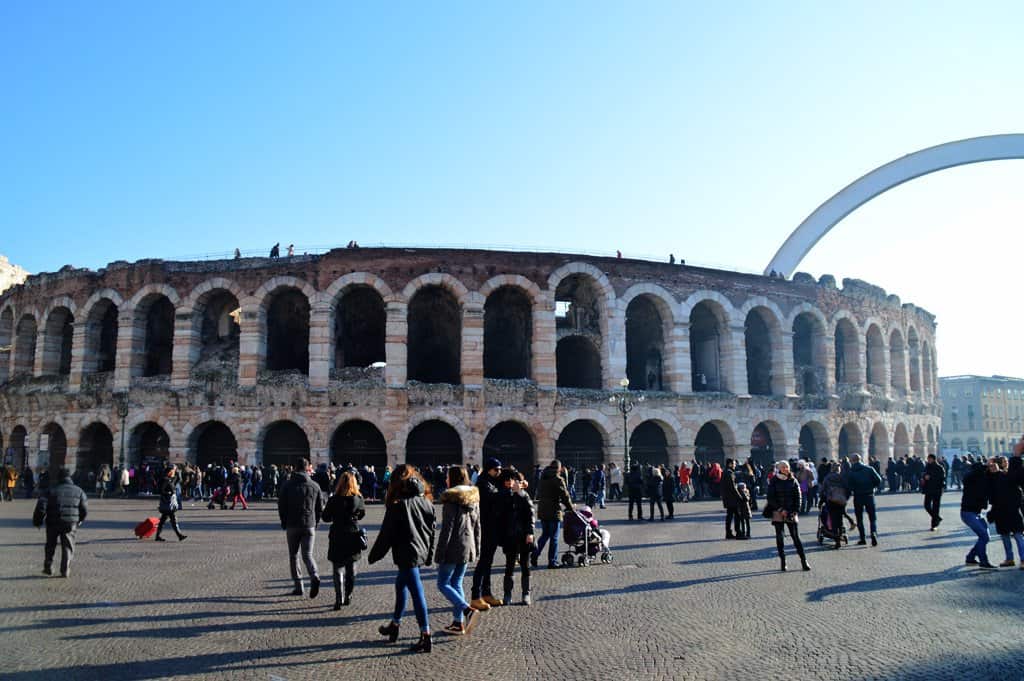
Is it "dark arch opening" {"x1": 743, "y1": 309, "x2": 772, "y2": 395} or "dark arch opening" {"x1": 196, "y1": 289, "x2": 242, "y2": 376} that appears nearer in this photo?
"dark arch opening" {"x1": 196, "y1": 289, "x2": 242, "y2": 376}

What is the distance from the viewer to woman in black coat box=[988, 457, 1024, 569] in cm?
998

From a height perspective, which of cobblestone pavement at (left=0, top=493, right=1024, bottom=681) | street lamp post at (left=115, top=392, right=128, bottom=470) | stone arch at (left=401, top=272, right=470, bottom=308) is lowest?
cobblestone pavement at (left=0, top=493, right=1024, bottom=681)

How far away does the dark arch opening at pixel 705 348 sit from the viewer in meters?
30.0

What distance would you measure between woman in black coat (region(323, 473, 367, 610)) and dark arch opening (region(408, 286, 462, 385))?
20743mm

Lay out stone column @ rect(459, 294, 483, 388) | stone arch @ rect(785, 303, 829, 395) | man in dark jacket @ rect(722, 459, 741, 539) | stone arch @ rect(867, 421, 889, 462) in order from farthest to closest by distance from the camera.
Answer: stone arch @ rect(867, 421, 889, 462), stone arch @ rect(785, 303, 829, 395), stone column @ rect(459, 294, 483, 388), man in dark jacket @ rect(722, 459, 741, 539)

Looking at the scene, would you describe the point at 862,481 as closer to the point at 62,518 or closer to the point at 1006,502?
the point at 1006,502

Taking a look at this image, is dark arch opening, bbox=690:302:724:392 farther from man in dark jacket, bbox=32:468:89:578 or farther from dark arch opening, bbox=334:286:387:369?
man in dark jacket, bbox=32:468:89:578

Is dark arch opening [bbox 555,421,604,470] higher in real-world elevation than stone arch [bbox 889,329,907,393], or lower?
lower

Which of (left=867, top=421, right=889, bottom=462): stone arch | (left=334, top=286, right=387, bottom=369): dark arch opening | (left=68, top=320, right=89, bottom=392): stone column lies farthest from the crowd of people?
(left=867, top=421, right=889, bottom=462): stone arch

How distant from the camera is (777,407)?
96.2 feet

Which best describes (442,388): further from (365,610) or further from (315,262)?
(365,610)

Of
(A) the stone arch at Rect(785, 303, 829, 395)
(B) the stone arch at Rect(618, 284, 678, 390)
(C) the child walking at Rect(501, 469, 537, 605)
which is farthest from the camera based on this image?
(A) the stone arch at Rect(785, 303, 829, 395)

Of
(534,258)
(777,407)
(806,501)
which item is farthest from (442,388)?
(777,407)

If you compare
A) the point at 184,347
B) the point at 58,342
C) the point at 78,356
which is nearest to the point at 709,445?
the point at 184,347
